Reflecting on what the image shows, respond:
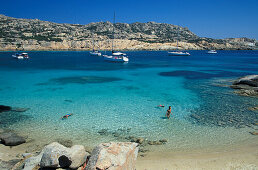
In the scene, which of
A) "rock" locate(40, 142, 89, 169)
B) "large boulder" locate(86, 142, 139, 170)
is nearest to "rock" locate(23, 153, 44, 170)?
"rock" locate(40, 142, 89, 169)

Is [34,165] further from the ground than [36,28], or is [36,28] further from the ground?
[36,28]

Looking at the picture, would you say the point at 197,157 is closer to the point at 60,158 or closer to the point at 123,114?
the point at 60,158

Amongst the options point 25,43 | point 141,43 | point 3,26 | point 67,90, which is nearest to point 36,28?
point 3,26

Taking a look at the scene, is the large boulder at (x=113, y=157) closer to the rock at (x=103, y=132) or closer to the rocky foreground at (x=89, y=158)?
the rocky foreground at (x=89, y=158)

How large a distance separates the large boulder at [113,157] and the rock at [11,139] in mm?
6993

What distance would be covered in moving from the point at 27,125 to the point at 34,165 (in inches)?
283

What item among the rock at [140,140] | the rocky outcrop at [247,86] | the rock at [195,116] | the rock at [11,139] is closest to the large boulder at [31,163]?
the rock at [11,139]

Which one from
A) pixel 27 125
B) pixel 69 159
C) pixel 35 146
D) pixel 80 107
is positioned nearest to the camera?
pixel 69 159

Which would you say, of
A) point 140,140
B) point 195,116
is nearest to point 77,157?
point 140,140

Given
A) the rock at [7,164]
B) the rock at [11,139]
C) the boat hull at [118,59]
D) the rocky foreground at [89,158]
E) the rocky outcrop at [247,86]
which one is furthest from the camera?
the boat hull at [118,59]

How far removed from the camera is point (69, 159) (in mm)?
7551

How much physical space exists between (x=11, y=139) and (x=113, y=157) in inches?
326

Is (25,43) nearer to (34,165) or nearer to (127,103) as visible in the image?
(127,103)

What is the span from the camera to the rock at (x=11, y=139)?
37.3 feet
